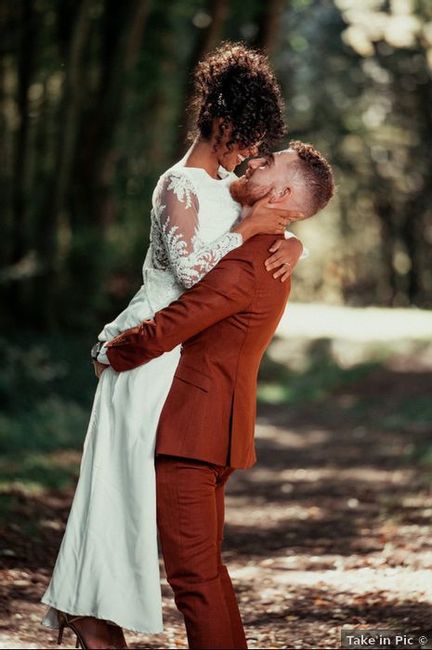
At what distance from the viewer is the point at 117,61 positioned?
1531 centimetres

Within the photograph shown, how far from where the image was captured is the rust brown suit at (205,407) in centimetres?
387

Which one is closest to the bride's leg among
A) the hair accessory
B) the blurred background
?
the hair accessory

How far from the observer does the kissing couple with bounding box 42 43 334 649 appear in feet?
12.8

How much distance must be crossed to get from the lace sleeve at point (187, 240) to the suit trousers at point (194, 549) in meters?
0.68

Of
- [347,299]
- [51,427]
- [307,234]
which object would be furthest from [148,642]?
[347,299]

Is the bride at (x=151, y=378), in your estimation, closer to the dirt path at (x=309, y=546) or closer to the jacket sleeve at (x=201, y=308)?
the jacket sleeve at (x=201, y=308)

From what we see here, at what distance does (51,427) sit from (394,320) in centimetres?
1712

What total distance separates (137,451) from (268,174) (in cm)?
111

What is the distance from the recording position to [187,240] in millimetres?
3908

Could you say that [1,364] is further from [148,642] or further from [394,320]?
[394,320]

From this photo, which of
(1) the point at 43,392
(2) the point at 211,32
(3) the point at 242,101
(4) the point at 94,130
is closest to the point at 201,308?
(3) the point at 242,101

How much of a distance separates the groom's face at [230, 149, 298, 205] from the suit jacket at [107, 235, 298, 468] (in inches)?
6.6

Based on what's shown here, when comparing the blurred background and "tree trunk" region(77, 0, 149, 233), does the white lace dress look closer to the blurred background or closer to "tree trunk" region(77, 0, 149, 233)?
the blurred background

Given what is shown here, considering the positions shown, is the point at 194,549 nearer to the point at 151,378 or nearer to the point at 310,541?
the point at 151,378
